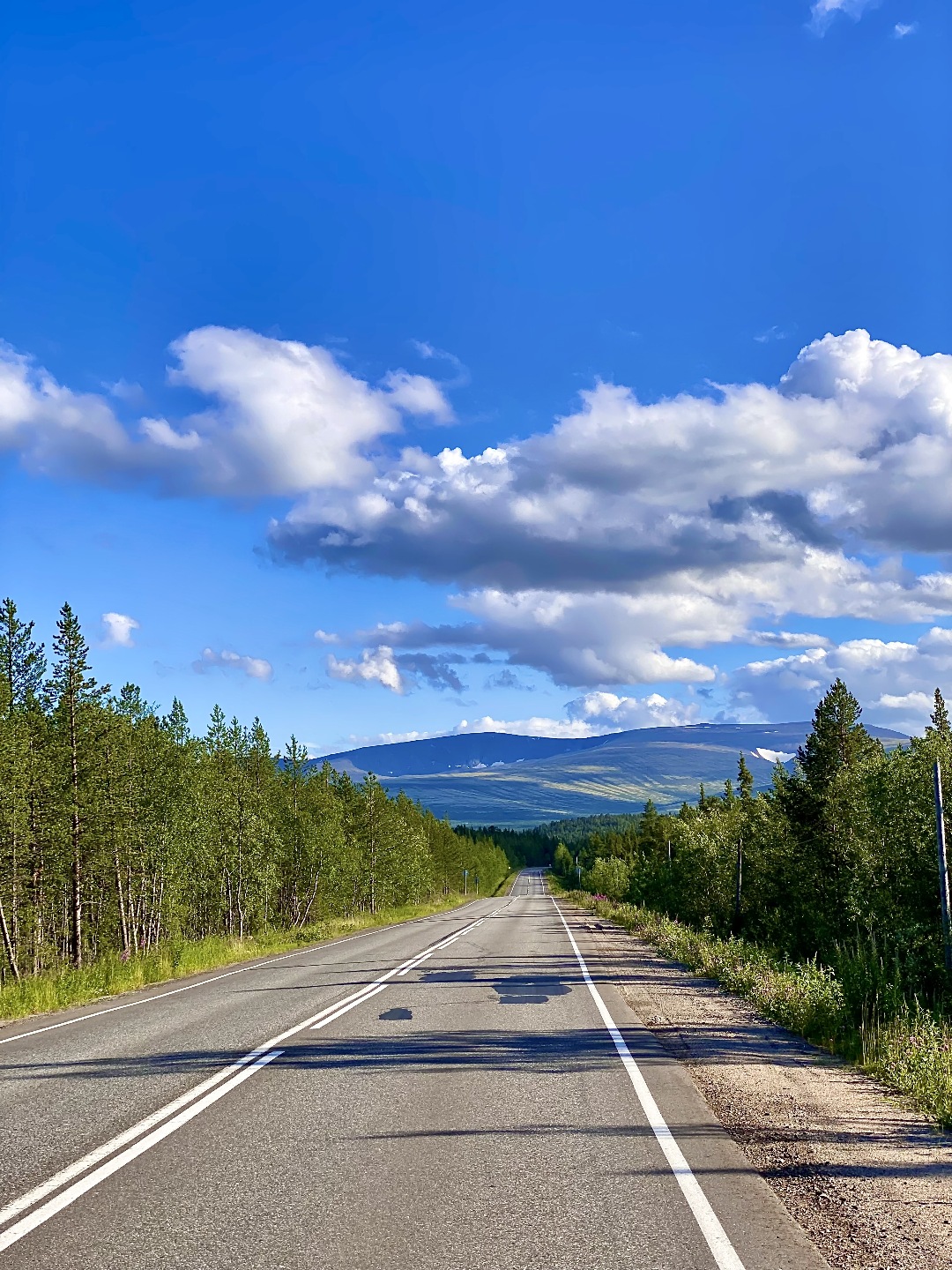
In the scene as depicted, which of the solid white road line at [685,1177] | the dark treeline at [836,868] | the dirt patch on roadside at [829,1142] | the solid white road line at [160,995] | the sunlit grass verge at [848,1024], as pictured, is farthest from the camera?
the dark treeline at [836,868]

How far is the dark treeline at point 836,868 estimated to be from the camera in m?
17.5

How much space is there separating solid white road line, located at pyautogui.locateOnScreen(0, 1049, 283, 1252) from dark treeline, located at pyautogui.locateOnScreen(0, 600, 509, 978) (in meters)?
18.9

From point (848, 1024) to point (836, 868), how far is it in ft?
72.9

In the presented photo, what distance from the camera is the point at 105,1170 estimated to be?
6.23 meters

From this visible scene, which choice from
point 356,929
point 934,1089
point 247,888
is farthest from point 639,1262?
point 247,888

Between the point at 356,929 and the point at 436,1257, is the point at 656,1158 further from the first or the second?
the point at 356,929

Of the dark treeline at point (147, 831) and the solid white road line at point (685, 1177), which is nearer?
the solid white road line at point (685, 1177)

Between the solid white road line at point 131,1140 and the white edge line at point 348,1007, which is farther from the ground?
the solid white road line at point 131,1140

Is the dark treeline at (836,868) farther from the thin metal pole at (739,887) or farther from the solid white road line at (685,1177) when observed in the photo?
the solid white road line at (685,1177)

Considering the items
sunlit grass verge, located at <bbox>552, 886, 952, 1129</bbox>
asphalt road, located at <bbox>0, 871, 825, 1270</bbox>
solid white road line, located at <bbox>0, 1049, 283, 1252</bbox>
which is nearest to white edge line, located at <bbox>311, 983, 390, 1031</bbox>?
asphalt road, located at <bbox>0, 871, 825, 1270</bbox>

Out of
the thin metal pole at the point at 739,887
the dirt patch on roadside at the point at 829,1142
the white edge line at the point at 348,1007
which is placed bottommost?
the thin metal pole at the point at 739,887

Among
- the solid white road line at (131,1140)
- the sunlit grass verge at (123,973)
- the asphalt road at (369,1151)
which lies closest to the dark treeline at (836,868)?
the asphalt road at (369,1151)

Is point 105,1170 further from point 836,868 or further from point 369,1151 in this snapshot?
point 836,868

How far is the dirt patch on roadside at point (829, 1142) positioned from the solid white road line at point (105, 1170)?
4452 mm
